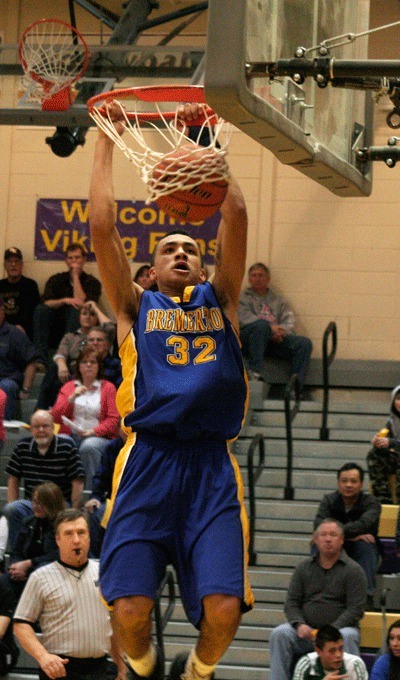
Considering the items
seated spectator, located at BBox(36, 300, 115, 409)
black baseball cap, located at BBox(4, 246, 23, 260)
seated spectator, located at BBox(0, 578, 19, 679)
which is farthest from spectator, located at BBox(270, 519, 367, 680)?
black baseball cap, located at BBox(4, 246, 23, 260)

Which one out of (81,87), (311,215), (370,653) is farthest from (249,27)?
(311,215)

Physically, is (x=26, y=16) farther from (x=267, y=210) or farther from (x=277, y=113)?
(x=277, y=113)

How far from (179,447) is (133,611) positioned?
69cm

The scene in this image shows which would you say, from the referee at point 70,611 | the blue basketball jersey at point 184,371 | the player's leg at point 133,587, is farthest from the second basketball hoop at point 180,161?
the referee at point 70,611

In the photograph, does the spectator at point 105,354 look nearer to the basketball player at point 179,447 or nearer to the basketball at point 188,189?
the basketball player at point 179,447

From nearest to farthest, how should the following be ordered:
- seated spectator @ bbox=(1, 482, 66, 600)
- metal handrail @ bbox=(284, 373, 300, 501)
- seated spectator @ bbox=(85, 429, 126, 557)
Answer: seated spectator @ bbox=(1, 482, 66, 600) → seated spectator @ bbox=(85, 429, 126, 557) → metal handrail @ bbox=(284, 373, 300, 501)

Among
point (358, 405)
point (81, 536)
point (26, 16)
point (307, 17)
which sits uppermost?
point (26, 16)

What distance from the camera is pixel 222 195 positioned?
529 cm

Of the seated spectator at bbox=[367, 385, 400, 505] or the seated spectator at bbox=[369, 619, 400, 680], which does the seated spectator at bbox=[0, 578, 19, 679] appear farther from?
the seated spectator at bbox=[367, 385, 400, 505]

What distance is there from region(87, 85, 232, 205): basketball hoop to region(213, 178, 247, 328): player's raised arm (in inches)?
5.9

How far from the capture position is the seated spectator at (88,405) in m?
11.3

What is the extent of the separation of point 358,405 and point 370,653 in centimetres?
358

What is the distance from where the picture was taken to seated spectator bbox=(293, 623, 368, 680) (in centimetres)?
849

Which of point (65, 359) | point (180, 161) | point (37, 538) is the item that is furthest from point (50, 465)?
point (180, 161)
